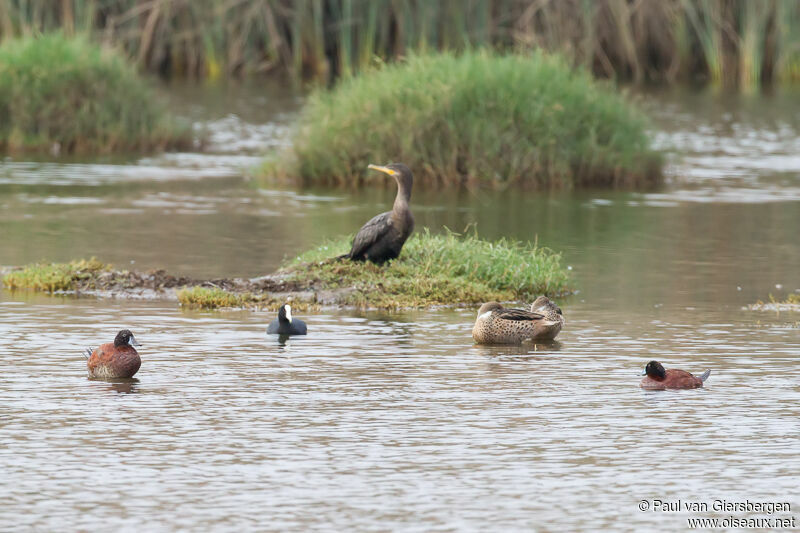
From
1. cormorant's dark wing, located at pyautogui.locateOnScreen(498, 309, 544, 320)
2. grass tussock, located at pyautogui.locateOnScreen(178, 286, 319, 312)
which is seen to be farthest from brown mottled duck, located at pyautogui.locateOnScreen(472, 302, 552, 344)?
grass tussock, located at pyautogui.locateOnScreen(178, 286, 319, 312)

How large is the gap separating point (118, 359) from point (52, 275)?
4905 mm

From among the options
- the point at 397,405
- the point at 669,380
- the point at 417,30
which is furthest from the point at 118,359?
the point at 417,30

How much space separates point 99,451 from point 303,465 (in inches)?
46.0

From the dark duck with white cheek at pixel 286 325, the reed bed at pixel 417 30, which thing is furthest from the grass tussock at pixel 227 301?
the reed bed at pixel 417 30

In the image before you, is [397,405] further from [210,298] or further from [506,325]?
[210,298]

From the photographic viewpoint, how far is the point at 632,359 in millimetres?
12211

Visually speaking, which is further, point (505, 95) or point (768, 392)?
point (505, 95)

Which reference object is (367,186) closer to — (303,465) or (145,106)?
(145,106)

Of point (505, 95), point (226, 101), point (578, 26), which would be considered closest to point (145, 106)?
point (505, 95)

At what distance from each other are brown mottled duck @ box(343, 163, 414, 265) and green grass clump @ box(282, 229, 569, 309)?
0.52 feet

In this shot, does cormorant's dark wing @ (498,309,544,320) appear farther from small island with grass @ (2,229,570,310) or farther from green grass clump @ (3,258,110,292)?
green grass clump @ (3,258,110,292)

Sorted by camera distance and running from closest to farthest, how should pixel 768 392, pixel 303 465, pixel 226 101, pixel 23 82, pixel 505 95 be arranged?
1. pixel 303 465
2. pixel 768 392
3. pixel 505 95
4. pixel 23 82
5. pixel 226 101

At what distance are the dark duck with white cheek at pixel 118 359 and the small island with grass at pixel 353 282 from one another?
3.59m

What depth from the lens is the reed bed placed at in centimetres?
4150
